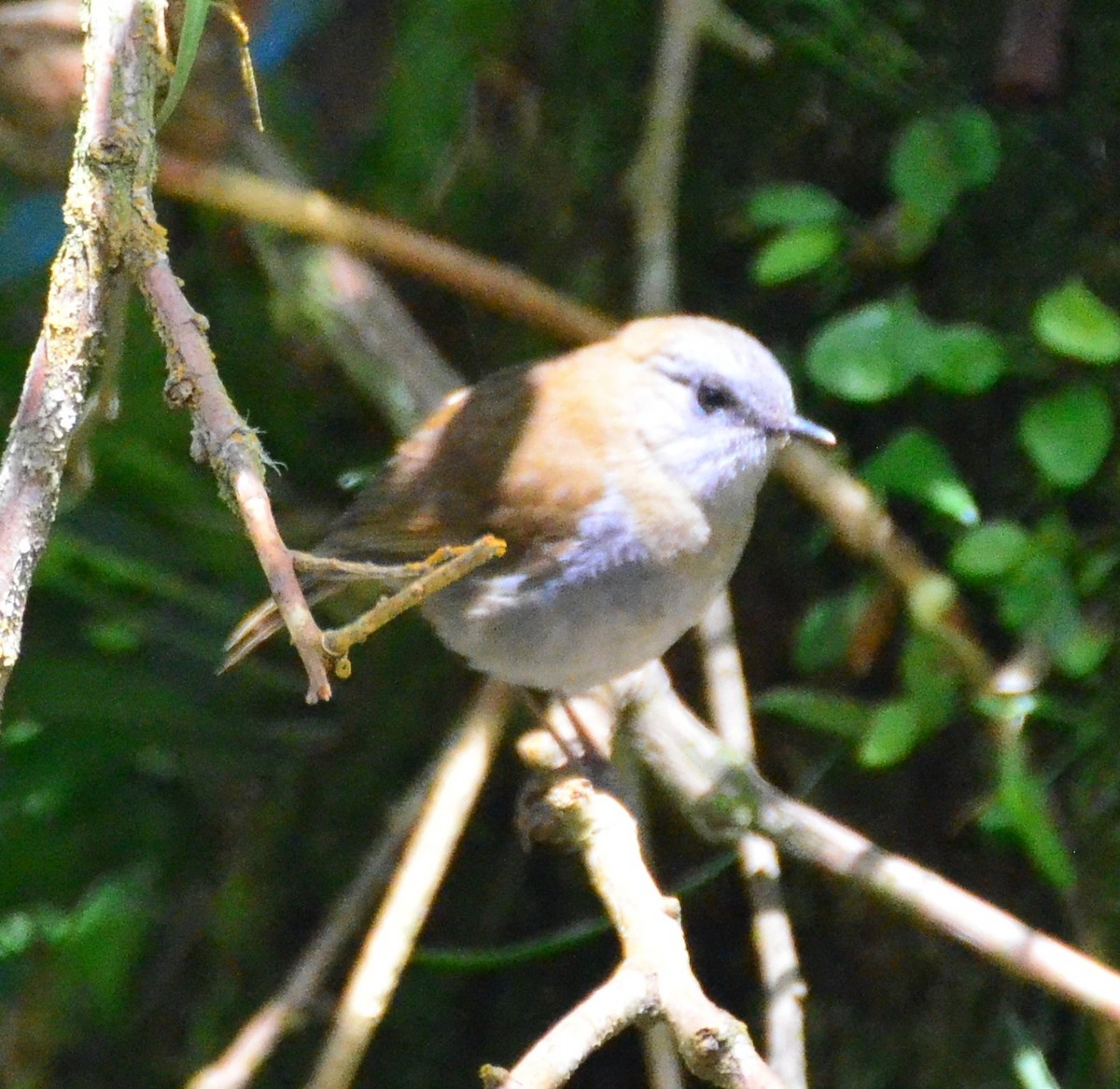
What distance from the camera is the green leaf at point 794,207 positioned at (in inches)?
110

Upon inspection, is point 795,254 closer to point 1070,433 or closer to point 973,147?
point 973,147

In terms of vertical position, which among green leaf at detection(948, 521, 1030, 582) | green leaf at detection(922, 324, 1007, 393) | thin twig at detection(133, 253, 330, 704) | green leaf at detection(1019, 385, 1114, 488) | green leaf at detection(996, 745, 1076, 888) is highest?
thin twig at detection(133, 253, 330, 704)

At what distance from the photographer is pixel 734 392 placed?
2641 mm

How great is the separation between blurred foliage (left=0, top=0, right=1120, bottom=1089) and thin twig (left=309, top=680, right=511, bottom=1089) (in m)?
0.37

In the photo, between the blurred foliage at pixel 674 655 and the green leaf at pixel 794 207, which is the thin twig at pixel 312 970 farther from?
the green leaf at pixel 794 207

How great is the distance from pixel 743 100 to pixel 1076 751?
1.62 metres

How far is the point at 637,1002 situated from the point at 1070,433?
1286mm

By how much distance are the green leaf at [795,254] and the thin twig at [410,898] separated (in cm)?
98

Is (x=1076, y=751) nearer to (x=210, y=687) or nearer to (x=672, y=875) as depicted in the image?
(x=672, y=875)

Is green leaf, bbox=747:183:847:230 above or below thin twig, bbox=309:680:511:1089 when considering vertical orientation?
above

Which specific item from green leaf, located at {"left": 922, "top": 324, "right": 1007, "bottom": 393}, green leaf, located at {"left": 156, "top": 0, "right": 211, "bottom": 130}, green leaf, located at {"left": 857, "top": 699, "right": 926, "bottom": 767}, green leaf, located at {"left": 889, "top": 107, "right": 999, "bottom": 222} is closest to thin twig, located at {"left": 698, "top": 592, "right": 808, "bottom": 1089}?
green leaf, located at {"left": 857, "top": 699, "right": 926, "bottom": 767}

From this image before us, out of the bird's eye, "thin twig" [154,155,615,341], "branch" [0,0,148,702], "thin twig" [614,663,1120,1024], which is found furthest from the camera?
"thin twig" [154,155,615,341]

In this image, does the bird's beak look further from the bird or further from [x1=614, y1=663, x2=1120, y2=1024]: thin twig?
[x1=614, y1=663, x2=1120, y2=1024]: thin twig

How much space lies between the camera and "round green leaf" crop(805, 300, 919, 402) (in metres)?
2.57
